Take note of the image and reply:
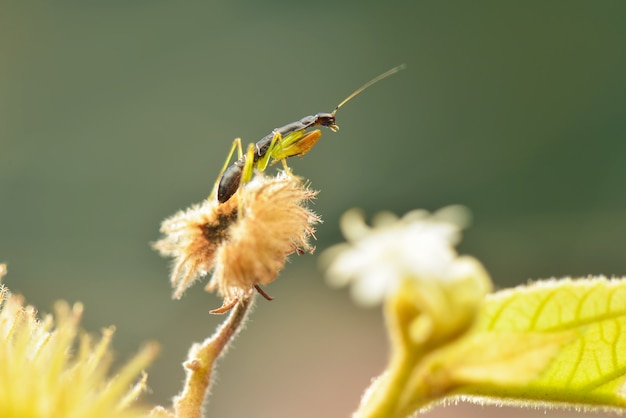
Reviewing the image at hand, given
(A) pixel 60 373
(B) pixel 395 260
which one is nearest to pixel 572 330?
(B) pixel 395 260

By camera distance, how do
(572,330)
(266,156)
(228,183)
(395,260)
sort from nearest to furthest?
(395,260)
(572,330)
(228,183)
(266,156)

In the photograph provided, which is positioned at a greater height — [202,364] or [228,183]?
[228,183]


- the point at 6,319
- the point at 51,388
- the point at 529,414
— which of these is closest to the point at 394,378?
the point at 51,388

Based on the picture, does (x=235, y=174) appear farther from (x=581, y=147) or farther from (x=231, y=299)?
(x=581, y=147)

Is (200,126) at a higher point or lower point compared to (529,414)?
higher

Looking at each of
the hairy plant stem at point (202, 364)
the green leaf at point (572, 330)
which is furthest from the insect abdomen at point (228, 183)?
the green leaf at point (572, 330)

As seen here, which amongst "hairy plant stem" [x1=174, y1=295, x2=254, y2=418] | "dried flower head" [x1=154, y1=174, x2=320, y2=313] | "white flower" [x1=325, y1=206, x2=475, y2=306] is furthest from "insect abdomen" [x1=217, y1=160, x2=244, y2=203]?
"white flower" [x1=325, y1=206, x2=475, y2=306]

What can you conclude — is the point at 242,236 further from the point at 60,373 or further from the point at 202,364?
the point at 60,373
